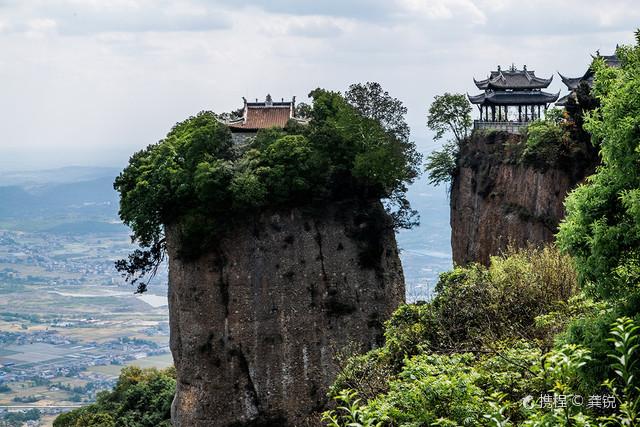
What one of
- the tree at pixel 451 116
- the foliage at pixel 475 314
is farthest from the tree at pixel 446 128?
the foliage at pixel 475 314

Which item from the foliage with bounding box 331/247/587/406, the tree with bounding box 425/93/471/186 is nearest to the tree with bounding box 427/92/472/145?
the tree with bounding box 425/93/471/186

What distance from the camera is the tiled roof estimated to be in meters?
42.8

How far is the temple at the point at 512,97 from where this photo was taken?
4281 cm

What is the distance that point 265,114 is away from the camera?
43.7 m

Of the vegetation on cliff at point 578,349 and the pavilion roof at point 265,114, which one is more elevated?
the pavilion roof at point 265,114

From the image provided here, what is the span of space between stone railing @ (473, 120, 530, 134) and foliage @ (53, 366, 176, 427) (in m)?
17.5

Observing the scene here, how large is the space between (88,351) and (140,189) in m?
122

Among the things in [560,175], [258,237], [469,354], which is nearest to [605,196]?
[469,354]

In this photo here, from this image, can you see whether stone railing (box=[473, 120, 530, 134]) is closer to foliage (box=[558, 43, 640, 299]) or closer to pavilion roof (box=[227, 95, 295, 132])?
pavilion roof (box=[227, 95, 295, 132])

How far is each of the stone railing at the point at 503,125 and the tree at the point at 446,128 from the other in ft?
2.19

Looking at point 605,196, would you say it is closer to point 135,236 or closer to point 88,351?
point 135,236

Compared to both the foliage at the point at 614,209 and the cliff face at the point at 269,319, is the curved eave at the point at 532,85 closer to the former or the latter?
the cliff face at the point at 269,319

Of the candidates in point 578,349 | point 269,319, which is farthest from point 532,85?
point 578,349

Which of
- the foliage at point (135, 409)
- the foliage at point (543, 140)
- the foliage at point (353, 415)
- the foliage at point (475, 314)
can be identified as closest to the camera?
the foliage at point (353, 415)
